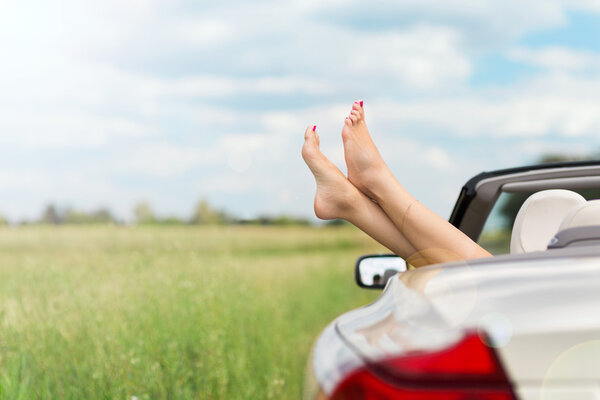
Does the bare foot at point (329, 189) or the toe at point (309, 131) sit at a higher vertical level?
the toe at point (309, 131)

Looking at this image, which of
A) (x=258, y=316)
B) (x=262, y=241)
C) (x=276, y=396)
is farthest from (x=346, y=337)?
(x=262, y=241)

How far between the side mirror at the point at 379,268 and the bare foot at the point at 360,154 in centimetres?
35

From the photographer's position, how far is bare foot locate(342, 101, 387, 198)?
9.94ft

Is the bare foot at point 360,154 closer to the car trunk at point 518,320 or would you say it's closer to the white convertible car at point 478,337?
the white convertible car at point 478,337

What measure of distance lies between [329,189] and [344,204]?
11 centimetres

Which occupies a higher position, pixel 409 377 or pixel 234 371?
pixel 409 377

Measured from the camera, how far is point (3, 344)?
14.4 ft

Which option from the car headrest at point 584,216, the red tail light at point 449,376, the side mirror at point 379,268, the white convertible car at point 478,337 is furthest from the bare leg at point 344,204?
the red tail light at point 449,376

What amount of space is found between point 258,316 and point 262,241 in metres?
13.7

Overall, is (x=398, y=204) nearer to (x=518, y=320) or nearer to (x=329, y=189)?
(x=329, y=189)

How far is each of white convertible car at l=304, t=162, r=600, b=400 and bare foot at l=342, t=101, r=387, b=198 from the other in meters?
1.69

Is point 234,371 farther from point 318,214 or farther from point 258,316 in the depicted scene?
point 318,214

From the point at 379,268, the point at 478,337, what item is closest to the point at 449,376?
the point at 478,337

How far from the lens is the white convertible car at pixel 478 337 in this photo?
87cm
